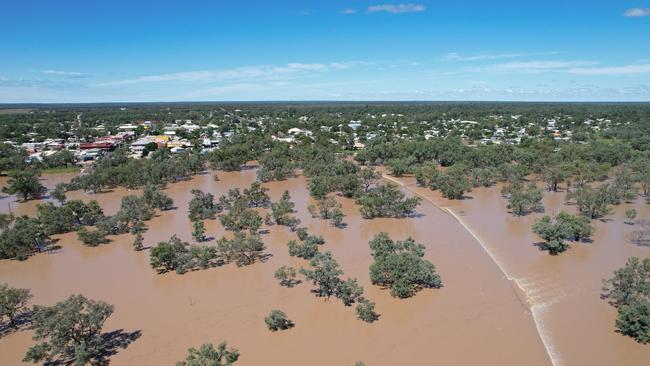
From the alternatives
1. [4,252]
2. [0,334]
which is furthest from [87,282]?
[4,252]

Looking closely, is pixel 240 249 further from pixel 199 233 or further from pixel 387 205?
pixel 387 205

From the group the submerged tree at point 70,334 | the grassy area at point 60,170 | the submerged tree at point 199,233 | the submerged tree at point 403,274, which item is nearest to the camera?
the submerged tree at point 70,334

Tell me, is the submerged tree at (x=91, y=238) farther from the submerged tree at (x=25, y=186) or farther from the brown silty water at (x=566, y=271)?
the brown silty water at (x=566, y=271)

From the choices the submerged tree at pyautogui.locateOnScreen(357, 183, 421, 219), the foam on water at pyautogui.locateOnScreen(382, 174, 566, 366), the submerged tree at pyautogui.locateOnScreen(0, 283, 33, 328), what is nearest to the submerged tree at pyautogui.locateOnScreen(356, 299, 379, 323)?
the foam on water at pyautogui.locateOnScreen(382, 174, 566, 366)

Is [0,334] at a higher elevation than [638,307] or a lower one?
lower

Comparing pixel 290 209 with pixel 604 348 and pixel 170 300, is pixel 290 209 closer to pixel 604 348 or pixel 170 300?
pixel 170 300

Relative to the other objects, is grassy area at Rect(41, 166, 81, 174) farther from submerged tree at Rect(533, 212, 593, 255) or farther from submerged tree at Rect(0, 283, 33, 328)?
submerged tree at Rect(533, 212, 593, 255)

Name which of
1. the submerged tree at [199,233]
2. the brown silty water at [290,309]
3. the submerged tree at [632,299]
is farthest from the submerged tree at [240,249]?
the submerged tree at [632,299]
